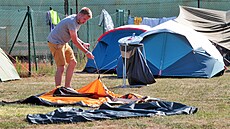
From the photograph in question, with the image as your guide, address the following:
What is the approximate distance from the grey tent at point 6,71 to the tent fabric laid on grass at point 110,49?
289 centimetres

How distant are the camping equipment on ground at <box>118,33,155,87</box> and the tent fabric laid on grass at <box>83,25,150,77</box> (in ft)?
11.6

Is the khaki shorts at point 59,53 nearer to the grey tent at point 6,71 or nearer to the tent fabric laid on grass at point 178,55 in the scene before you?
the grey tent at point 6,71

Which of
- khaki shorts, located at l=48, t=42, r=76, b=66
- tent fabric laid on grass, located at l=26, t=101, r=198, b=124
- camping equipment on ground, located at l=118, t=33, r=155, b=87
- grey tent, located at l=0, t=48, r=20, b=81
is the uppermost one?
khaki shorts, located at l=48, t=42, r=76, b=66

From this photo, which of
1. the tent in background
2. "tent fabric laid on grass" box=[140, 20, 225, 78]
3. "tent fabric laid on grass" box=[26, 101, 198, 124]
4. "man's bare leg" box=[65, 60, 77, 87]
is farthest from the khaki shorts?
the tent in background

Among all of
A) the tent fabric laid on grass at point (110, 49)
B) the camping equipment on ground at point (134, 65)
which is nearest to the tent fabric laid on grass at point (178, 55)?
the tent fabric laid on grass at point (110, 49)

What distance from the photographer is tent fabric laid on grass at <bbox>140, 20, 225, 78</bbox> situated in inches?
517

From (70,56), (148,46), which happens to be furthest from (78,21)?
(148,46)

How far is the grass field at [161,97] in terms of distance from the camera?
20.0ft

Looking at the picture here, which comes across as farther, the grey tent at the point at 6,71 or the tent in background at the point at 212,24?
the tent in background at the point at 212,24

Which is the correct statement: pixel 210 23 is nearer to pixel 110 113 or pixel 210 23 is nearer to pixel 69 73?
pixel 69 73

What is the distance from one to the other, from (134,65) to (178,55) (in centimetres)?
222

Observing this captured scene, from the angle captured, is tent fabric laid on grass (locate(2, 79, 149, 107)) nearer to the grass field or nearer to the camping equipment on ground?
the grass field

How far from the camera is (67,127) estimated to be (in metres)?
6.00

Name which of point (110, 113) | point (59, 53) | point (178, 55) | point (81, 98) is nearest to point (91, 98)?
point (81, 98)
